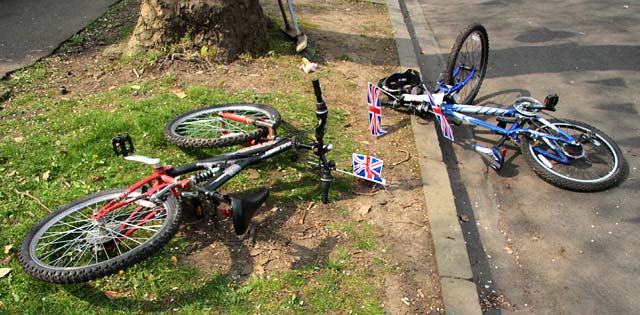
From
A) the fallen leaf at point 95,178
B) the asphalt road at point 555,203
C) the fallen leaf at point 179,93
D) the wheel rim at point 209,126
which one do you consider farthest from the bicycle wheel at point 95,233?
the asphalt road at point 555,203

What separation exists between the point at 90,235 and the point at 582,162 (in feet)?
14.4

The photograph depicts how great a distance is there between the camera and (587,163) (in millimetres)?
4555

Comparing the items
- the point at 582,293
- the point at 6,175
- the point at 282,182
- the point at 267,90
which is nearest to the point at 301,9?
the point at 267,90

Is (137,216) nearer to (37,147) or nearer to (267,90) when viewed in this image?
(37,147)

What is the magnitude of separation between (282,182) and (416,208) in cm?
117

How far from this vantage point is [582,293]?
3352 millimetres

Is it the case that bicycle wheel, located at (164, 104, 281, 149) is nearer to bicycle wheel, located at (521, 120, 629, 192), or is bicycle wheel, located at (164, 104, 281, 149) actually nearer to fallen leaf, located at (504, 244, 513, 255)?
fallen leaf, located at (504, 244, 513, 255)

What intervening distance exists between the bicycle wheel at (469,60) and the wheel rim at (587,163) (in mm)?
1115

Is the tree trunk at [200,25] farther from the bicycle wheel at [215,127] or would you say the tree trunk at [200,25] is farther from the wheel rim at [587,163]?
the wheel rim at [587,163]

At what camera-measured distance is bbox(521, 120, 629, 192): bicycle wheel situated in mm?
4316

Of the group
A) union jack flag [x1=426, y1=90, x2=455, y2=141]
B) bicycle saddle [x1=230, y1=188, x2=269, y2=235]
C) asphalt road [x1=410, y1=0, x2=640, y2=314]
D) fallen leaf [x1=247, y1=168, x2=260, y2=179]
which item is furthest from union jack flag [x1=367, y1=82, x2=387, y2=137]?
bicycle saddle [x1=230, y1=188, x2=269, y2=235]

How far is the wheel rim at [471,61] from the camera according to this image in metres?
5.52

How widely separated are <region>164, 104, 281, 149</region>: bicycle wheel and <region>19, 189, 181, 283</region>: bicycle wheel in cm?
88

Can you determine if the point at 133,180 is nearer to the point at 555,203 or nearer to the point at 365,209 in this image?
the point at 365,209
